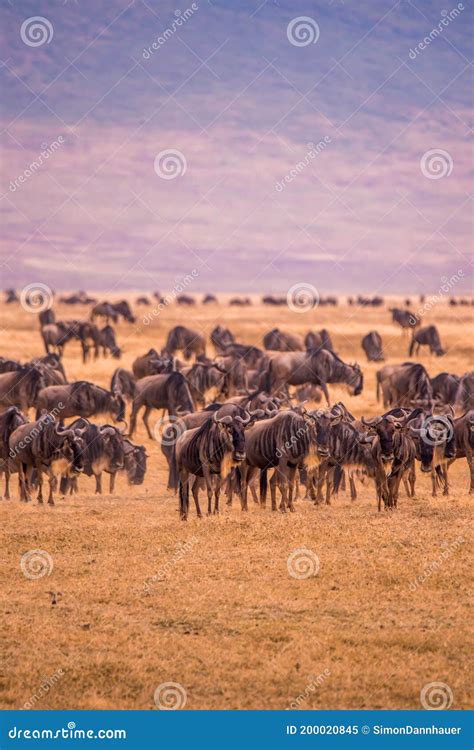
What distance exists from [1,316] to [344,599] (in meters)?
67.4

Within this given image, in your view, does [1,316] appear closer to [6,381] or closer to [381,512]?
[6,381]

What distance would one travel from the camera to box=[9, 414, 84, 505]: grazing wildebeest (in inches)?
953

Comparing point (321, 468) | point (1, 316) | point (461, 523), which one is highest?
point (1, 316)

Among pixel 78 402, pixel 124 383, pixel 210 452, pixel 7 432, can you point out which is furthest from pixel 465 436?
pixel 124 383

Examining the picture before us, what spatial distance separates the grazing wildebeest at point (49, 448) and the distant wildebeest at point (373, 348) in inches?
1252

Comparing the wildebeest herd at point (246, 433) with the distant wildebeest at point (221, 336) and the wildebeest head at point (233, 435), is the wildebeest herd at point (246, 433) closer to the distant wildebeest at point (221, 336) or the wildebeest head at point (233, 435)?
the wildebeest head at point (233, 435)

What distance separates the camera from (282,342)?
55.1 meters

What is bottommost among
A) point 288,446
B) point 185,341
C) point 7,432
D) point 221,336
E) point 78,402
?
point 288,446

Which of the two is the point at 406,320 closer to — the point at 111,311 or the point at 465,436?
the point at 111,311

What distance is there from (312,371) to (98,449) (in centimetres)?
1523

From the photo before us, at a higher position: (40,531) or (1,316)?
(1,316)

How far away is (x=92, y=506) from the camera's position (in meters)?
23.8
